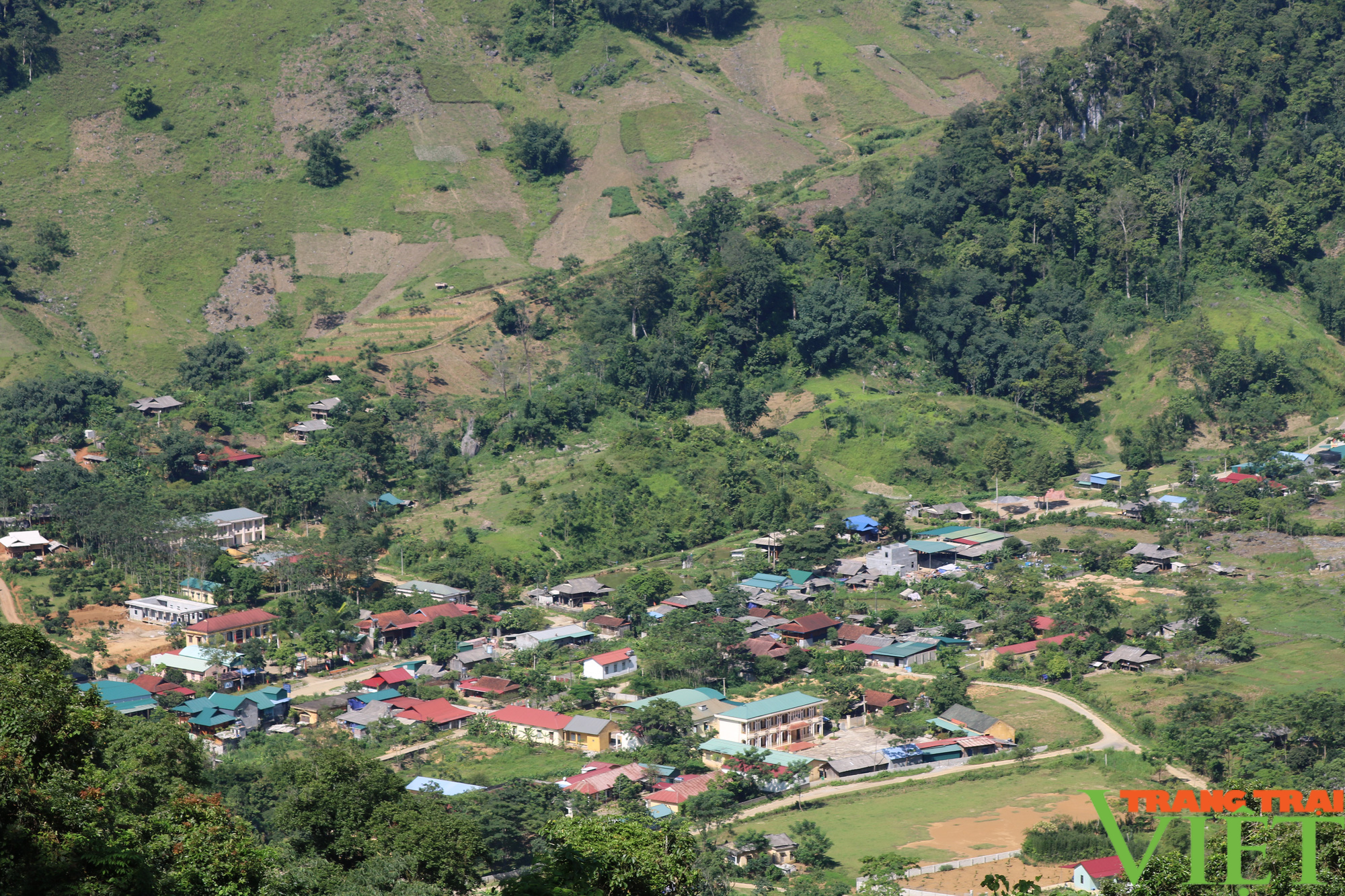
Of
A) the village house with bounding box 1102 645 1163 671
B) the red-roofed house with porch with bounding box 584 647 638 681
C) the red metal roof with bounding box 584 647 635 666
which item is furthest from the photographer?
the red metal roof with bounding box 584 647 635 666

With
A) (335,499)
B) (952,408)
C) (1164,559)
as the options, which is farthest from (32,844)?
(952,408)

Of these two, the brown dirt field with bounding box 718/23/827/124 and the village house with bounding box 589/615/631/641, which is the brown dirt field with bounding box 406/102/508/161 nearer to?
the brown dirt field with bounding box 718/23/827/124

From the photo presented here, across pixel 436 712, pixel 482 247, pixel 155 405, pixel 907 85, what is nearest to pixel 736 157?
pixel 907 85

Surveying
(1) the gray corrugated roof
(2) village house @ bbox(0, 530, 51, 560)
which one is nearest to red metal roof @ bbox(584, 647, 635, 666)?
(1) the gray corrugated roof

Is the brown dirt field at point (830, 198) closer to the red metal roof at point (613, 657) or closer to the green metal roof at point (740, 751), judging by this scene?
the red metal roof at point (613, 657)

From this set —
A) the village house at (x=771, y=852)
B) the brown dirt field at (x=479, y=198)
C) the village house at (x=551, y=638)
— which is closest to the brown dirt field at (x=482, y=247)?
the brown dirt field at (x=479, y=198)

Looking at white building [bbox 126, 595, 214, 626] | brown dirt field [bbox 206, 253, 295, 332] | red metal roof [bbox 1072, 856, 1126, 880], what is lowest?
white building [bbox 126, 595, 214, 626]
